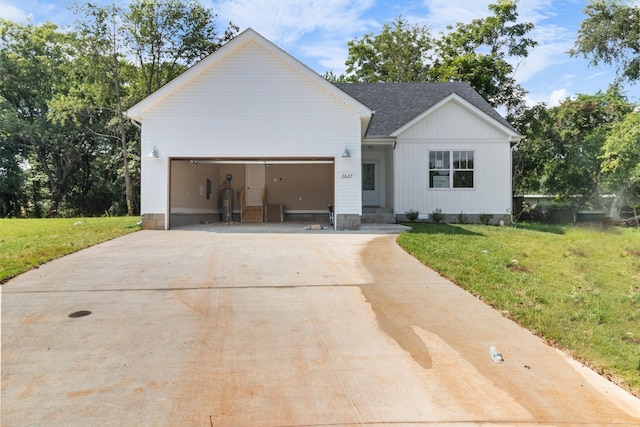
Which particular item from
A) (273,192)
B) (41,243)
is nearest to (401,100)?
(273,192)

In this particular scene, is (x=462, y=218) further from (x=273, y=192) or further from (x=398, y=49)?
(x=398, y=49)

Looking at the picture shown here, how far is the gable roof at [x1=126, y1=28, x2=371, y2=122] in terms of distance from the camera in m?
12.4

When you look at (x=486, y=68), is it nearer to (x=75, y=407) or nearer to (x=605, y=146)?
Result: (x=605, y=146)

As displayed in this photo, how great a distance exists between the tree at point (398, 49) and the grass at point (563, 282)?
838 inches

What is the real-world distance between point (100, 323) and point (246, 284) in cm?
208

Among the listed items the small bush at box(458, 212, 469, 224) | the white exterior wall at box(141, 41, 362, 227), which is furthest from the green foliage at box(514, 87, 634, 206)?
the white exterior wall at box(141, 41, 362, 227)

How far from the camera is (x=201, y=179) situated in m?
16.2

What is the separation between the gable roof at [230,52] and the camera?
40.7 feet

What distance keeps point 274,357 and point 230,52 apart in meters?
11.3

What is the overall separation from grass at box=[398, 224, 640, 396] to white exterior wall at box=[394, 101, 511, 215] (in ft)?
13.3

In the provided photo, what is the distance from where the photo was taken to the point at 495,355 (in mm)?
3807

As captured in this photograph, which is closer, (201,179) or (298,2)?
(298,2)

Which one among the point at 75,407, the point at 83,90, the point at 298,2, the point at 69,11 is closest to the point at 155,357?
the point at 75,407

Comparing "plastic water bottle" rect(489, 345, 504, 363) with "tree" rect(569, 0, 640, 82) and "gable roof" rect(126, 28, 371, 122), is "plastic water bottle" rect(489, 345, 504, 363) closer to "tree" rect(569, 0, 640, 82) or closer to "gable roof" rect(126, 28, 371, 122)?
"gable roof" rect(126, 28, 371, 122)
